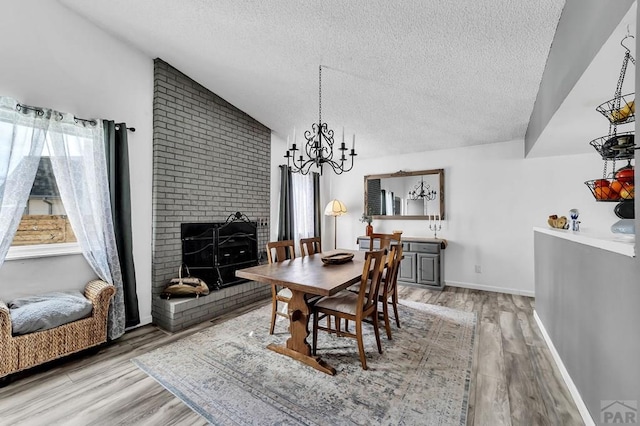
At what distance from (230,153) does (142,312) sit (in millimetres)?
2326

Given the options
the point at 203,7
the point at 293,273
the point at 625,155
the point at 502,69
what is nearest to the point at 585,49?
the point at 625,155

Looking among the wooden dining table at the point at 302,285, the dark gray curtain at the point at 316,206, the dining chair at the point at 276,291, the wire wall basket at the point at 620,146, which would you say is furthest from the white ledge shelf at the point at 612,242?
the dark gray curtain at the point at 316,206

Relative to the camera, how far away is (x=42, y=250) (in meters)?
2.54

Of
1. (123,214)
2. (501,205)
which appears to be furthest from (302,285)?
(501,205)

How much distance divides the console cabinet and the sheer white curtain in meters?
1.93

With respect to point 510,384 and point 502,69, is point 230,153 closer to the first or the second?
point 502,69

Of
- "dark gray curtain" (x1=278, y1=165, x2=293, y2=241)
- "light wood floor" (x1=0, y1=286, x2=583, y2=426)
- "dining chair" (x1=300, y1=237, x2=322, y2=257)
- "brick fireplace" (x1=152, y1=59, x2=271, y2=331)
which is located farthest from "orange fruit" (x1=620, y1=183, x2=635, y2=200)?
"dark gray curtain" (x1=278, y1=165, x2=293, y2=241)

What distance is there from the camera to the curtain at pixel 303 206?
527 cm

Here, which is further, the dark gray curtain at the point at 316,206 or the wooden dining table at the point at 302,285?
the dark gray curtain at the point at 316,206

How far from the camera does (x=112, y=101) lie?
295cm

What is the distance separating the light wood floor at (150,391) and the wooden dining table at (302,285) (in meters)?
0.87

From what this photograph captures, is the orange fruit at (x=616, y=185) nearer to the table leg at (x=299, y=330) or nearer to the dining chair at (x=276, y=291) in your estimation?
the table leg at (x=299, y=330)

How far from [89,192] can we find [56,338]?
132 cm

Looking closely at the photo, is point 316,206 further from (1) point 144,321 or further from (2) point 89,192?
(2) point 89,192
